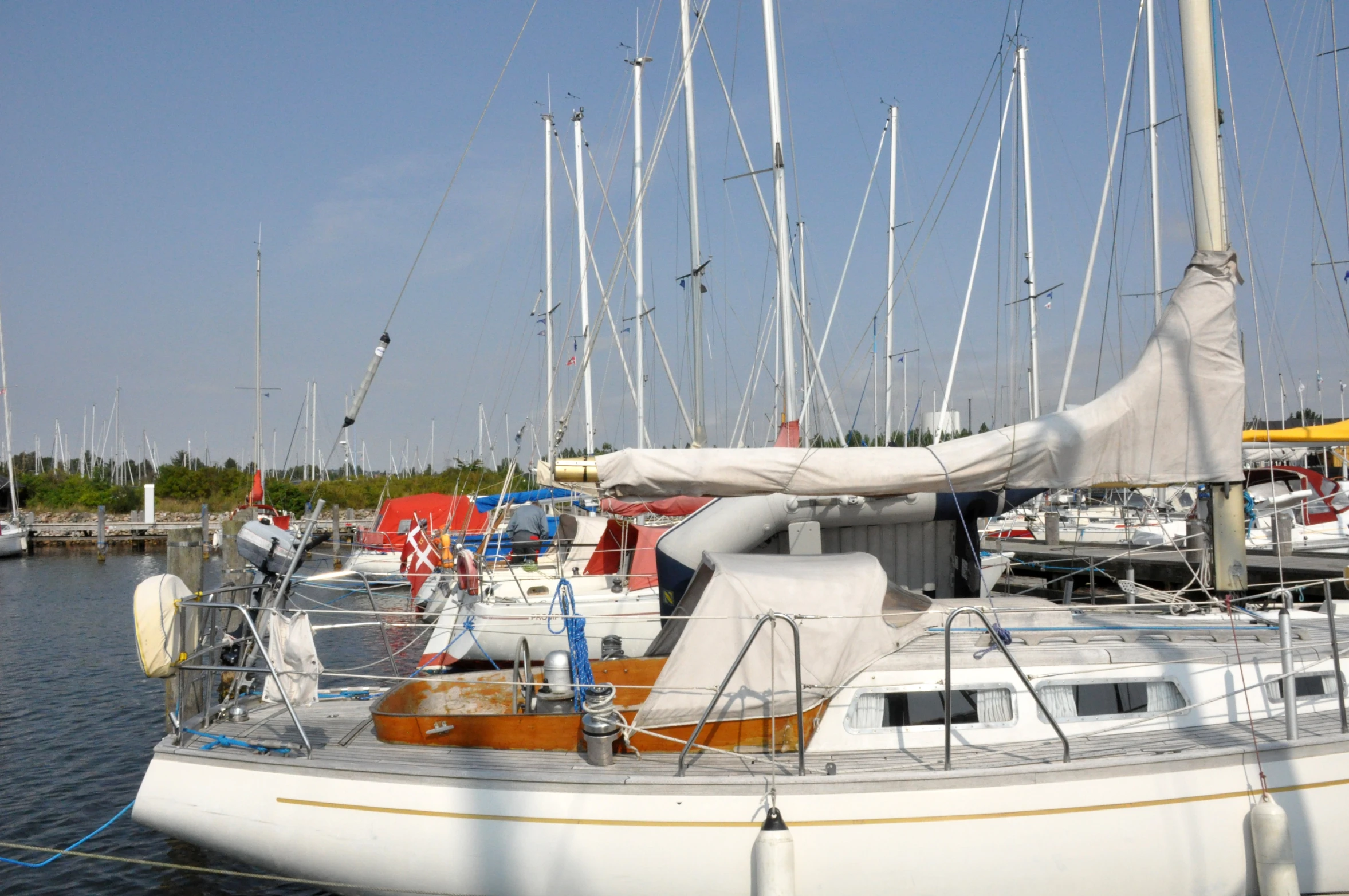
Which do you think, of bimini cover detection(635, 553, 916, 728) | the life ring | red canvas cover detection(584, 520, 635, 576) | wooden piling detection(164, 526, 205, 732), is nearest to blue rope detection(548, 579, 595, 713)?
bimini cover detection(635, 553, 916, 728)

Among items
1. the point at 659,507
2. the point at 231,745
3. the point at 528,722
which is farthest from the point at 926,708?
the point at 659,507

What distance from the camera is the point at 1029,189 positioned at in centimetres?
2364

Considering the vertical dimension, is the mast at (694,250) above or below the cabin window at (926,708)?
above

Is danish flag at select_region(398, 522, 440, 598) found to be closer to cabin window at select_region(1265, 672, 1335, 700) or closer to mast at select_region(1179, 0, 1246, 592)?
mast at select_region(1179, 0, 1246, 592)

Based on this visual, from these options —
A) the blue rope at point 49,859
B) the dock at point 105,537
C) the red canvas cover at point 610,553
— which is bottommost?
the blue rope at point 49,859

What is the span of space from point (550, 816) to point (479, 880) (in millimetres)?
601

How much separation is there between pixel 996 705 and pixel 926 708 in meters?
0.46

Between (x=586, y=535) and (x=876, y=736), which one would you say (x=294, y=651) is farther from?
(x=586, y=535)

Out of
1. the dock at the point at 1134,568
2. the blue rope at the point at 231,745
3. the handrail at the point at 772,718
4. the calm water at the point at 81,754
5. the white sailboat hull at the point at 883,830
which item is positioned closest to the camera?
the white sailboat hull at the point at 883,830

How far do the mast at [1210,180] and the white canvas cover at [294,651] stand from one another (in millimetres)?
6948

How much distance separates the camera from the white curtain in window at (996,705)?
245 inches

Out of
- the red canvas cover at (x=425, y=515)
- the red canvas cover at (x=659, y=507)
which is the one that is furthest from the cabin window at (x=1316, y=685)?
the red canvas cover at (x=425, y=515)

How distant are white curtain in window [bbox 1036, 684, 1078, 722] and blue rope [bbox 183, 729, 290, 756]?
16.7 feet

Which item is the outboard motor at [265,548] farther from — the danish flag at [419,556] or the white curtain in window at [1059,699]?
the danish flag at [419,556]
